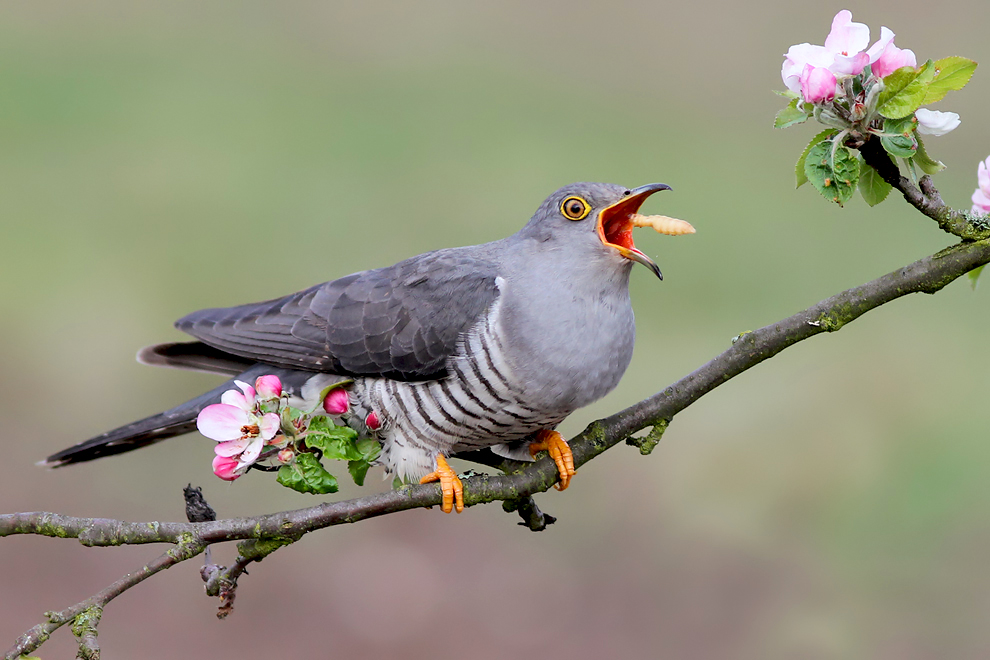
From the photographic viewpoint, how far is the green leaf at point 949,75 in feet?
4.42

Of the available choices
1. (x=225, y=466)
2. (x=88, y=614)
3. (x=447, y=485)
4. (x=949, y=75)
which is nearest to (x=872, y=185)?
(x=949, y=75)

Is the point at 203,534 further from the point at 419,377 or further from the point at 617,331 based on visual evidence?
the point at 617,331

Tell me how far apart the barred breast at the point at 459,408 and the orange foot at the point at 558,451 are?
0.06 metres

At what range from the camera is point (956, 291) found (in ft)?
16.2

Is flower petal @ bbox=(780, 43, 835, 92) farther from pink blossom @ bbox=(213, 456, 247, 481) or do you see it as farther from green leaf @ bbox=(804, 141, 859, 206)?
pink blossom @ bbox=(213, 456, 247, 481)

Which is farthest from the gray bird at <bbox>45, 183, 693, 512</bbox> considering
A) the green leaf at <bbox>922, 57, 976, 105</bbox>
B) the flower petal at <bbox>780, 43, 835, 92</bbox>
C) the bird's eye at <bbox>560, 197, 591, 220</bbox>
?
the green leaf at <bbox>922, 57, 976, 105</bbox>

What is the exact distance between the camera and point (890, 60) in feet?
4.32

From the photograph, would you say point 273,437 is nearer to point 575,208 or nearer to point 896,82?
point 575,208

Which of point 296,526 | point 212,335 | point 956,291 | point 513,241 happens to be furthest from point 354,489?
point 956,291

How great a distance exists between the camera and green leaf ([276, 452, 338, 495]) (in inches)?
60.4

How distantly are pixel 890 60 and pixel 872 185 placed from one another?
0.21 m

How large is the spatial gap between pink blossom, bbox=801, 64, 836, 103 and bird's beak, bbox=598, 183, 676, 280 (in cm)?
39

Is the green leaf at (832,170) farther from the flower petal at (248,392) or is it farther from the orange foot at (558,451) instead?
the flower petal at (248,392)

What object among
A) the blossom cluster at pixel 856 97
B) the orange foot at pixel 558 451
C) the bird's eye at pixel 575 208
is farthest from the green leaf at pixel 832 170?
the orange foot at pixel 558 451
